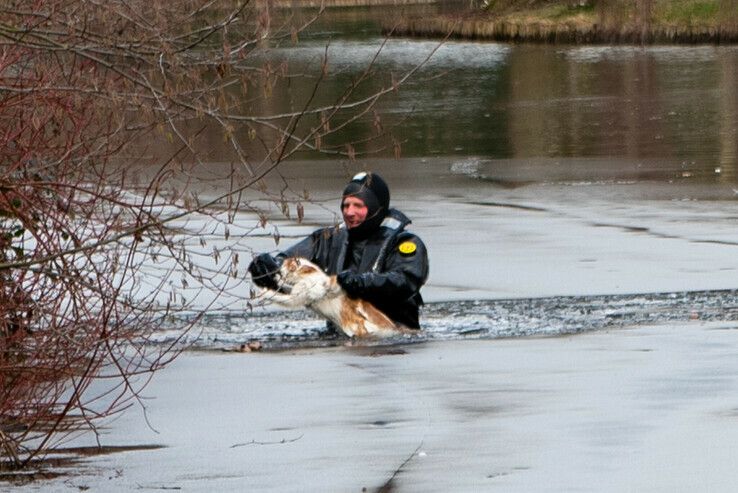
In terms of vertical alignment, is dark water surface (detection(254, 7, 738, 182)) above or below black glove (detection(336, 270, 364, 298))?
below

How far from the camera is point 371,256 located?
427 inches

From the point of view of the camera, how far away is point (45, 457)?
753cm

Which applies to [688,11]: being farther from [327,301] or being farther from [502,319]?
[327,301]

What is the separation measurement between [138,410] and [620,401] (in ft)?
7.48

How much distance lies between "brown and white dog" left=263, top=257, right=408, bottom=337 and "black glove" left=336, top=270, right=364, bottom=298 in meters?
0.04

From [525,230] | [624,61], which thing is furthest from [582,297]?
[624,61]

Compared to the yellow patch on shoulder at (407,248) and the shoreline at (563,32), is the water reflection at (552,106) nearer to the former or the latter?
the shoreline at (563,32)

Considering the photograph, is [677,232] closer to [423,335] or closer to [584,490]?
[423,335]

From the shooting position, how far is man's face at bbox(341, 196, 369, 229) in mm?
10664

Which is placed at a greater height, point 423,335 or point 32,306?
point 32,306

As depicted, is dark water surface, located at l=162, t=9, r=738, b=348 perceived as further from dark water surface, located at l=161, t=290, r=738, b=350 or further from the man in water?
the man in water

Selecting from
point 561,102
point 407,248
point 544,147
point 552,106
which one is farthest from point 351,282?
point 561,102

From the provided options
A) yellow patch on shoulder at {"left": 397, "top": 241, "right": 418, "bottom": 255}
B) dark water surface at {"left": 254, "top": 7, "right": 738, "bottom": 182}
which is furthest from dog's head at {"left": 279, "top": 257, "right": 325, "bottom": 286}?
dark water surface at {"left": 254, "top": 7, "right": 738, "bottom": 182}

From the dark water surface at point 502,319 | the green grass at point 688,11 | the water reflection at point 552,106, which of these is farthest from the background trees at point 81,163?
the green grass at point 688,11
